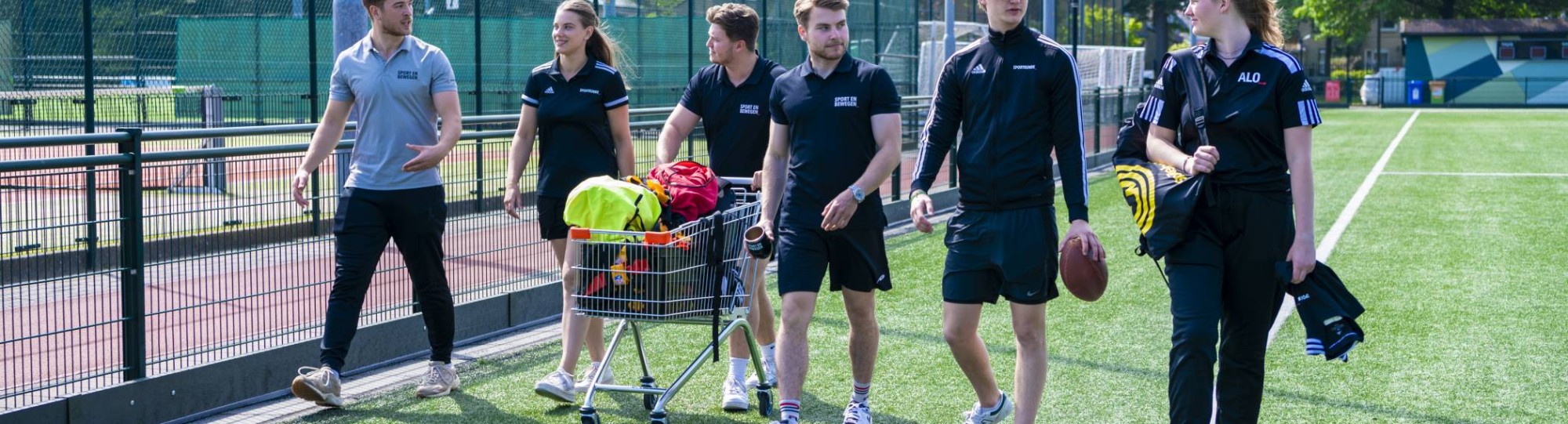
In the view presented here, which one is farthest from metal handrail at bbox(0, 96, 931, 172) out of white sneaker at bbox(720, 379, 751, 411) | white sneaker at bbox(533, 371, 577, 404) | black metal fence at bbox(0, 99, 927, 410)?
white sneaker at bbox(720, 379, 751, 411)

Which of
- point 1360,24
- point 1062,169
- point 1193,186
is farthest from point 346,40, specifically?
point 1360,24

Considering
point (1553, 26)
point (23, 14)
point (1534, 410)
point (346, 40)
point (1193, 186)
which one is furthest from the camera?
point (1553, 26)

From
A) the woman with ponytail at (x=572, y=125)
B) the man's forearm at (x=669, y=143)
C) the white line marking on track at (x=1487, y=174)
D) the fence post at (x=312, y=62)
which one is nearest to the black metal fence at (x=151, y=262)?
the woman with ponytail at (x=572, y=125)

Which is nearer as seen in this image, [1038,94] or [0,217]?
[1038,94]

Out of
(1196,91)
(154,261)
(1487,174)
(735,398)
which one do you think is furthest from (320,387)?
(1487,174)

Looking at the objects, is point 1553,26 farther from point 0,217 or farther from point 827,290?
point 0,217

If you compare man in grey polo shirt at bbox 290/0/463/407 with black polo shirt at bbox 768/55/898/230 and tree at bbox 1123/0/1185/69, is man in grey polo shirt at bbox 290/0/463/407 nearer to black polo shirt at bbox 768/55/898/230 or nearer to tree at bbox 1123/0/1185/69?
black polo shirt at bbox 768/55/898/230

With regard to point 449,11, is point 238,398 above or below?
below

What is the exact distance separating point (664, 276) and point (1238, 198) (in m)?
1.96

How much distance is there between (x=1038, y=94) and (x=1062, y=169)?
26cm

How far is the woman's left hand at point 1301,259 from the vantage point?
14.4ft

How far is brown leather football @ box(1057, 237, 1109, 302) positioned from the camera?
15.4 ft

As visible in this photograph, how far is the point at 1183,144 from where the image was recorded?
183 inches

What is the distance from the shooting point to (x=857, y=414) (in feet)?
17.9
